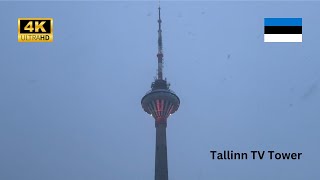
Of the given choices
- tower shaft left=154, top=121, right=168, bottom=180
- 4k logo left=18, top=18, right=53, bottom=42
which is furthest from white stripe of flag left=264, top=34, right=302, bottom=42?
tower shaft left=154, top=121, right=168, bottom=180

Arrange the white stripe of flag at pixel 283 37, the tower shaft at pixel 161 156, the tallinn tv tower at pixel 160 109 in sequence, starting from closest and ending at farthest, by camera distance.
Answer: the white stripe of flag at pixel 283 37 → the tower shaft at pixel 161 156 → the tallinn tv tower at pixel 160 109

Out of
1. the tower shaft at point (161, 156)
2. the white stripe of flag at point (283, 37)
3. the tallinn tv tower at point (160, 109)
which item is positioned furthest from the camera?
the tallinn tv tower at point (160, 109)

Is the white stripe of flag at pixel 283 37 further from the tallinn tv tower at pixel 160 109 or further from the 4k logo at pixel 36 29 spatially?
the tallinn tv tower at pixel 160 109

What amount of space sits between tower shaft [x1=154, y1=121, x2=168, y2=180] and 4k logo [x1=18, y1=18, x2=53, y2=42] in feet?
168

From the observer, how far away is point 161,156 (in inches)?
3056

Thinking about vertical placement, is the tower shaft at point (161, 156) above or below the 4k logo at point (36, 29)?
below

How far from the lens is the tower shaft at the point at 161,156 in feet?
250

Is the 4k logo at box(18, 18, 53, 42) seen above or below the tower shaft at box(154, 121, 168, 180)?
above

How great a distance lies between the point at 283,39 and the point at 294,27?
2.22 m

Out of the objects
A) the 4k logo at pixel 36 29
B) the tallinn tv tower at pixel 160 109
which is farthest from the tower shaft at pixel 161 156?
the 4k logo at pixel 36 29

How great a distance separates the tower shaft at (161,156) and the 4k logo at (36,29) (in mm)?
51124

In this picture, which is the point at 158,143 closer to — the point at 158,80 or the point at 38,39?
the point at 158,80

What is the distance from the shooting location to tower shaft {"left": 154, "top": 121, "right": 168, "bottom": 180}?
7606 centimetres

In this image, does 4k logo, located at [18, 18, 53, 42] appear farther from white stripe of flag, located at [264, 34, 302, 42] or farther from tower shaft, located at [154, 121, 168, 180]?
tower shaft, located at [154, 121, 168, 180]
